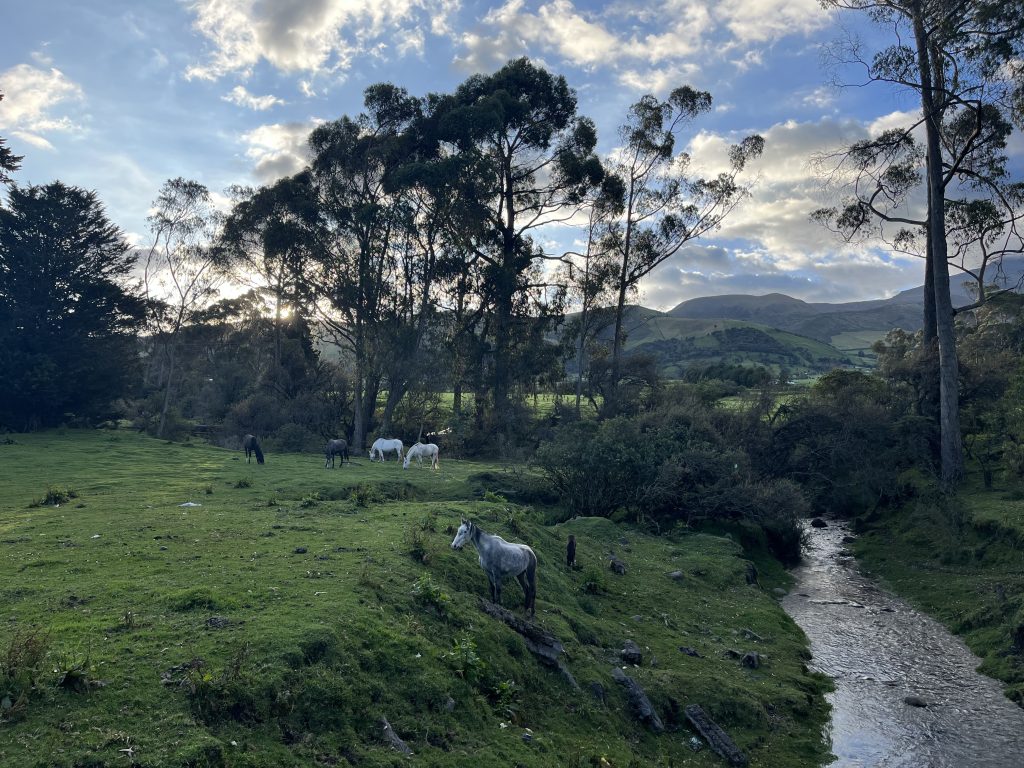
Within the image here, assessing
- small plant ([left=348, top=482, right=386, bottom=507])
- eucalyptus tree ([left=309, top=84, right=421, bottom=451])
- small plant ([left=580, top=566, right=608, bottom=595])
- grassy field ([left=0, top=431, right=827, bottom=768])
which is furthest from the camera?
eucalyptus tree ([left=309, top=84, right=421, bottom=451])

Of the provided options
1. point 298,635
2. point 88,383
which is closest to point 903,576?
point 298,635

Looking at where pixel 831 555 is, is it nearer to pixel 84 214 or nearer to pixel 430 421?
pixel 430 421

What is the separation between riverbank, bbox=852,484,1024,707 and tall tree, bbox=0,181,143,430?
45260 mm

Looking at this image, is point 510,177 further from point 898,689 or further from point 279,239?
point 898,689

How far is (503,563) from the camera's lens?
1256cm

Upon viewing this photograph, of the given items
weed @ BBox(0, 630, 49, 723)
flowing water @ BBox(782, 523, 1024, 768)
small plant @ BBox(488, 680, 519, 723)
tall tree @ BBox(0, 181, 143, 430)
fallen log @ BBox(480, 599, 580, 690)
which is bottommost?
flowing water @ BBox(782, 523, 1024, 768)

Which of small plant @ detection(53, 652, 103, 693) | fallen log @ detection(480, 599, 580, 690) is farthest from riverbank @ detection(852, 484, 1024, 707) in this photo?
small plant @ detection(53, 652, 103, 693)

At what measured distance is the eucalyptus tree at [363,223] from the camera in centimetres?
4653

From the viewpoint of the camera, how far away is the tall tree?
40312 millimetres

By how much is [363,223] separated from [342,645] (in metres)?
40.4

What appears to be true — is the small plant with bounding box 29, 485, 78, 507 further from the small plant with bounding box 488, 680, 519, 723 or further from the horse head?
the small plant with bounding box 488, 680, 519, 723

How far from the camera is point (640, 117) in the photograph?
50.3 metres

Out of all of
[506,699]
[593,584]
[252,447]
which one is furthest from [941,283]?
[252,447]

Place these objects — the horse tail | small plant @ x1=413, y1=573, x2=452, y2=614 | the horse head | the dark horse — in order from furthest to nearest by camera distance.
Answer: the dark horse → the horse head → the horse tail → small plant @ x1=413, y1=573, x2=452, y2=614
